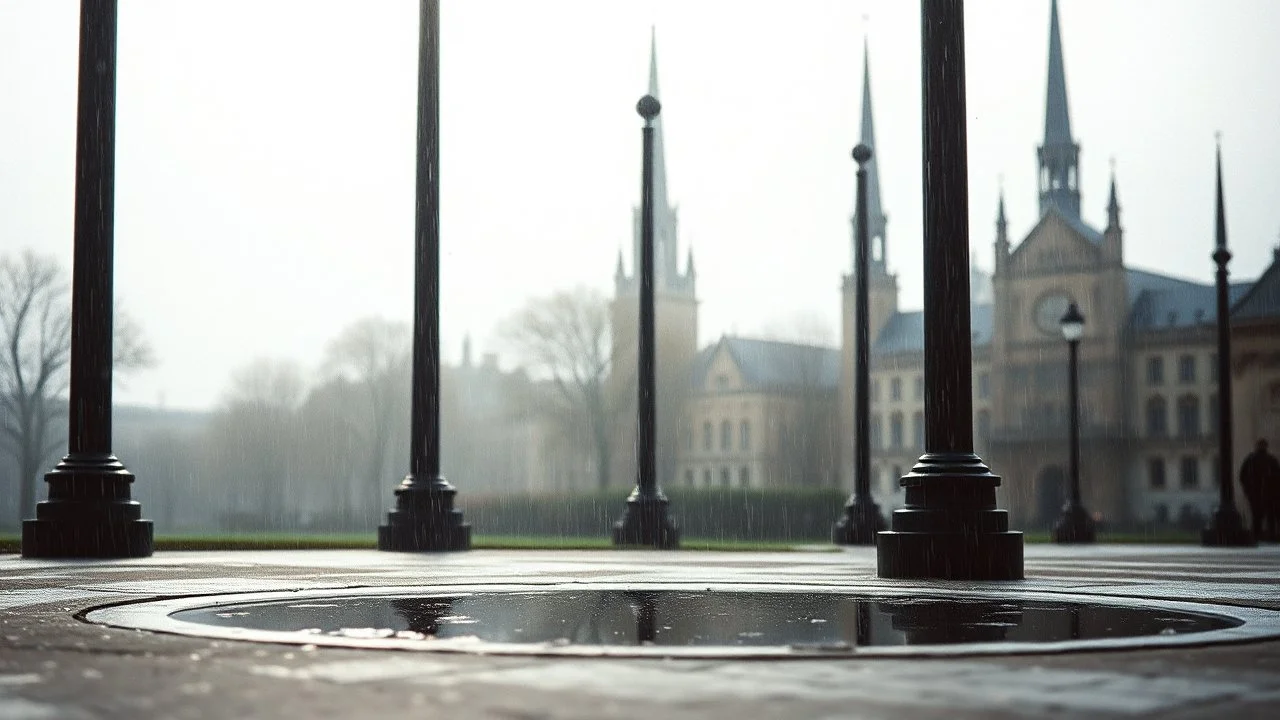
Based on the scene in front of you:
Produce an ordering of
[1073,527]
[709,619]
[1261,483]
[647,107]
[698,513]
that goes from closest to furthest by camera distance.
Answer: [709,619]
[647,107]
[1261,483]
[1073,527]
[698,513]

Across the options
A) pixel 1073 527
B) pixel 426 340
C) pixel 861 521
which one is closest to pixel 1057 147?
pixel 1073 527

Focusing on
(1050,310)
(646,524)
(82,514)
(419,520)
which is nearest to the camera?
(82,514)

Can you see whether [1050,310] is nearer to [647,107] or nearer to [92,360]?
[647,107]

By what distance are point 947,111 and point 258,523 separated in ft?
244

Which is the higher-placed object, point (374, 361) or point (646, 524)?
point (374, 361)

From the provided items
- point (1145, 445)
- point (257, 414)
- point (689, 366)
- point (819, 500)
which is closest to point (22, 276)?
point (257, 414)

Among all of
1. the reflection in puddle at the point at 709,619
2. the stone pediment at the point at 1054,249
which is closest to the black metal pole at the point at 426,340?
the reflection in puddle at the point at 709,619

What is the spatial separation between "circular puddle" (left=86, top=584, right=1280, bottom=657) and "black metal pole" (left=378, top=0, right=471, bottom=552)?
8688 mm

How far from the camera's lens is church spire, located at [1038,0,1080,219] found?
312ft

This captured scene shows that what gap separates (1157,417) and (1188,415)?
1.77m

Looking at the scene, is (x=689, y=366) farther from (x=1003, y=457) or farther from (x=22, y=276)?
(x=22, y=276)

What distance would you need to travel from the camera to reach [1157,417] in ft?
297

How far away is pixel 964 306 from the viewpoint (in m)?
11.7

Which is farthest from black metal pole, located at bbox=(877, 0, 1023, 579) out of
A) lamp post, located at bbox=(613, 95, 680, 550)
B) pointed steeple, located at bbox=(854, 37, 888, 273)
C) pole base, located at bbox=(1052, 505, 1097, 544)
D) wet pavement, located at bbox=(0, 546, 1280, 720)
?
pointed steeple, located at bbox=(854, 37, 888, 273)
